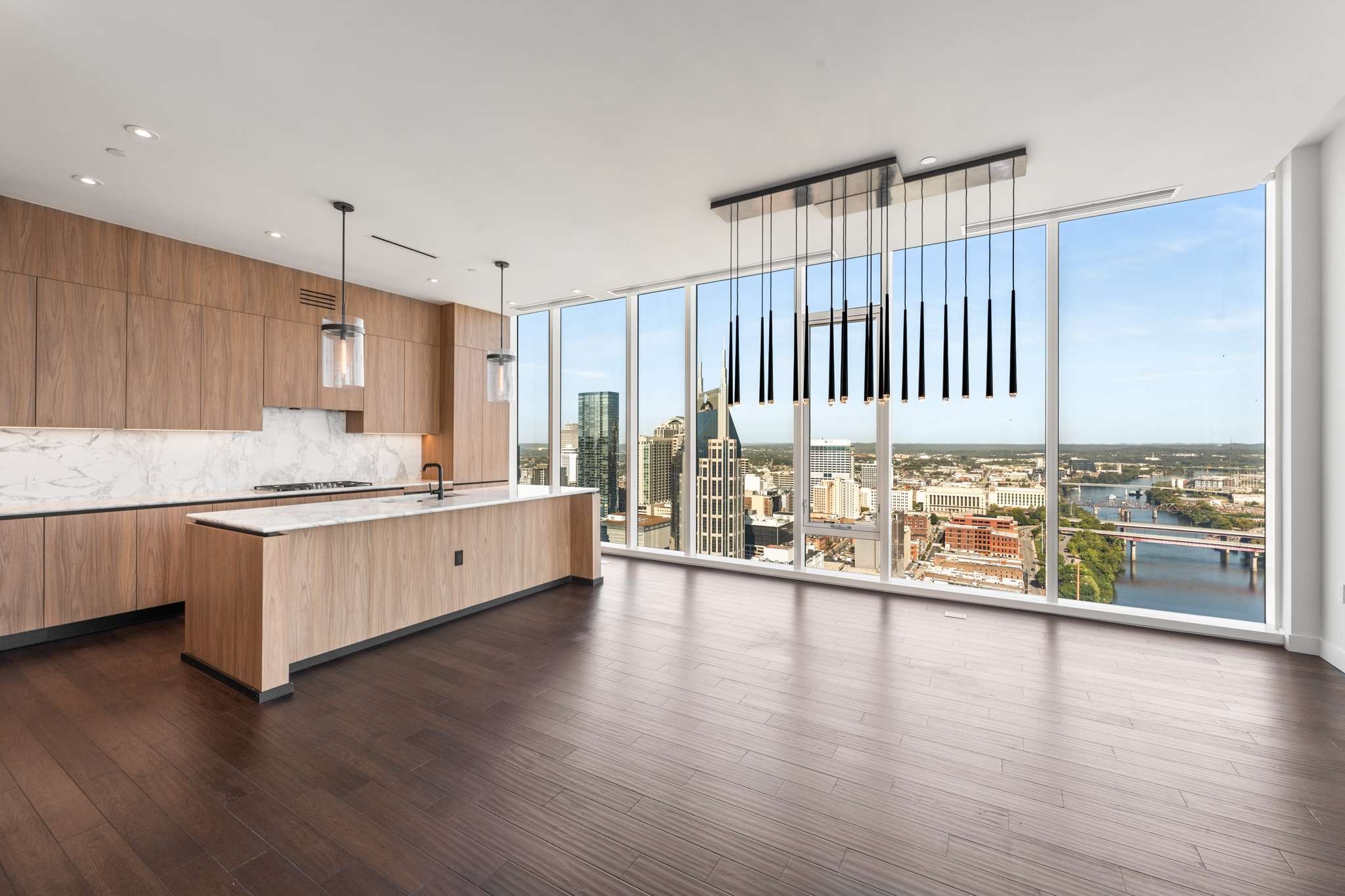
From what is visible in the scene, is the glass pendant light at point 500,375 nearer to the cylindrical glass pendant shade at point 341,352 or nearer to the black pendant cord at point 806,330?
the cylindrical glass pendant shade at point 341,352

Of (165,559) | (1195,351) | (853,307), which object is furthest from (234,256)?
(1195,351)

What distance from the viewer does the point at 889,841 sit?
188 cm

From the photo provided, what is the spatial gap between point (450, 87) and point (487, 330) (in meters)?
4.63

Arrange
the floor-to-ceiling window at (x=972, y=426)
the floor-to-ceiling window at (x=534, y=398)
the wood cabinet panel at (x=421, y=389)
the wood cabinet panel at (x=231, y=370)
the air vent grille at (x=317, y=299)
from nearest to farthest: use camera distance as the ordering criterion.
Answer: the floor-to-ceiling window at (x=972, y=426)
the wood cabinet panel at (x=231, y=370)
the air vent grille at (x=317, y=299)
the wood cabinet panel at (x=421, y=389)
the floor-to-ceiling window at (x=534, y=398)

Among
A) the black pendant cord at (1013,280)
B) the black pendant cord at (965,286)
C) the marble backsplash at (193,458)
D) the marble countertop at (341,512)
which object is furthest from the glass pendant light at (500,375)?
the black pendant cord at (1013,280)

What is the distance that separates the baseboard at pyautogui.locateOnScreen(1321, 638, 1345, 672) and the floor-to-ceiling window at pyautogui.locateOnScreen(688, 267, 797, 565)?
3.42 meters

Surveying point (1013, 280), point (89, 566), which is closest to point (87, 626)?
point (89, 566)

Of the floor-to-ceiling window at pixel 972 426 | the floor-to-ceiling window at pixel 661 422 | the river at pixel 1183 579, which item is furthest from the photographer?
the floor-to-ceiling window at pixel 661 422

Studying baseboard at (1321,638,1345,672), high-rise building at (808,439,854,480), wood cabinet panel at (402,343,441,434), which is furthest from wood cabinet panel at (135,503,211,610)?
baseboard at (1321,638,1345,672)

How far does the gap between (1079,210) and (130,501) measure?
7.22 metres

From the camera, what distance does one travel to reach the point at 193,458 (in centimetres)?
489

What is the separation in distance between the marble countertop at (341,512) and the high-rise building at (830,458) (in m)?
2.48

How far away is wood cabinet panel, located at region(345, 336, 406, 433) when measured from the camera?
593 cm

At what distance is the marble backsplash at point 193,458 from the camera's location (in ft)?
13.4
